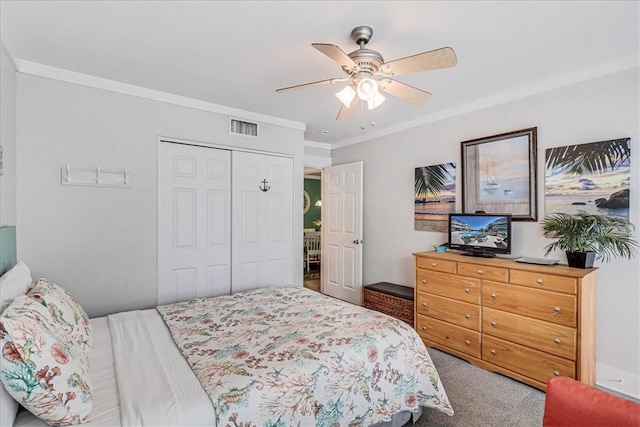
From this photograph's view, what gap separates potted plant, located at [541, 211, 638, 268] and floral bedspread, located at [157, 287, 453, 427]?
1.43 m

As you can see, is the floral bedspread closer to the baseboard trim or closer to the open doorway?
the baseboard trim

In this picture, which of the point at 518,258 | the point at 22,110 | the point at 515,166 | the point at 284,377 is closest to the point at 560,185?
the point at 515,166

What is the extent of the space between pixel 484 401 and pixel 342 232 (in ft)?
9.07

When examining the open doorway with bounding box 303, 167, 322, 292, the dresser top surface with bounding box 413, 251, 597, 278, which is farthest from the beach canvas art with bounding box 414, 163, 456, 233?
the open doorway with bounding box 303, 167, 322, 292

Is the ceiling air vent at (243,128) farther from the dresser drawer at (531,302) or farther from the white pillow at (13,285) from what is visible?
the dresser drawer at (531,302)

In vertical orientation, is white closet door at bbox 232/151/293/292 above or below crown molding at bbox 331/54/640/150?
below

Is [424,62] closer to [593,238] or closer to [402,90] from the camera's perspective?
[402,90]

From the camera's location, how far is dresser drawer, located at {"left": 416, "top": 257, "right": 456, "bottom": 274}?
293 cm

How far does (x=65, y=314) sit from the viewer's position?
166 centimetres

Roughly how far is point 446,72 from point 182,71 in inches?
82.2

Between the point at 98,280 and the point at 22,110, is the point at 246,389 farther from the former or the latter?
the point at 22,110

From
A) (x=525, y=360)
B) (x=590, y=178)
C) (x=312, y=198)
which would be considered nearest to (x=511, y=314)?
(x=525, y=360)

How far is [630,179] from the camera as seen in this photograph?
231 cm

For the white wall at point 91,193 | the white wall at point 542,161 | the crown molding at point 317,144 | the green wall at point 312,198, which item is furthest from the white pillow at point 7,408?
the green wall at point 312,198
